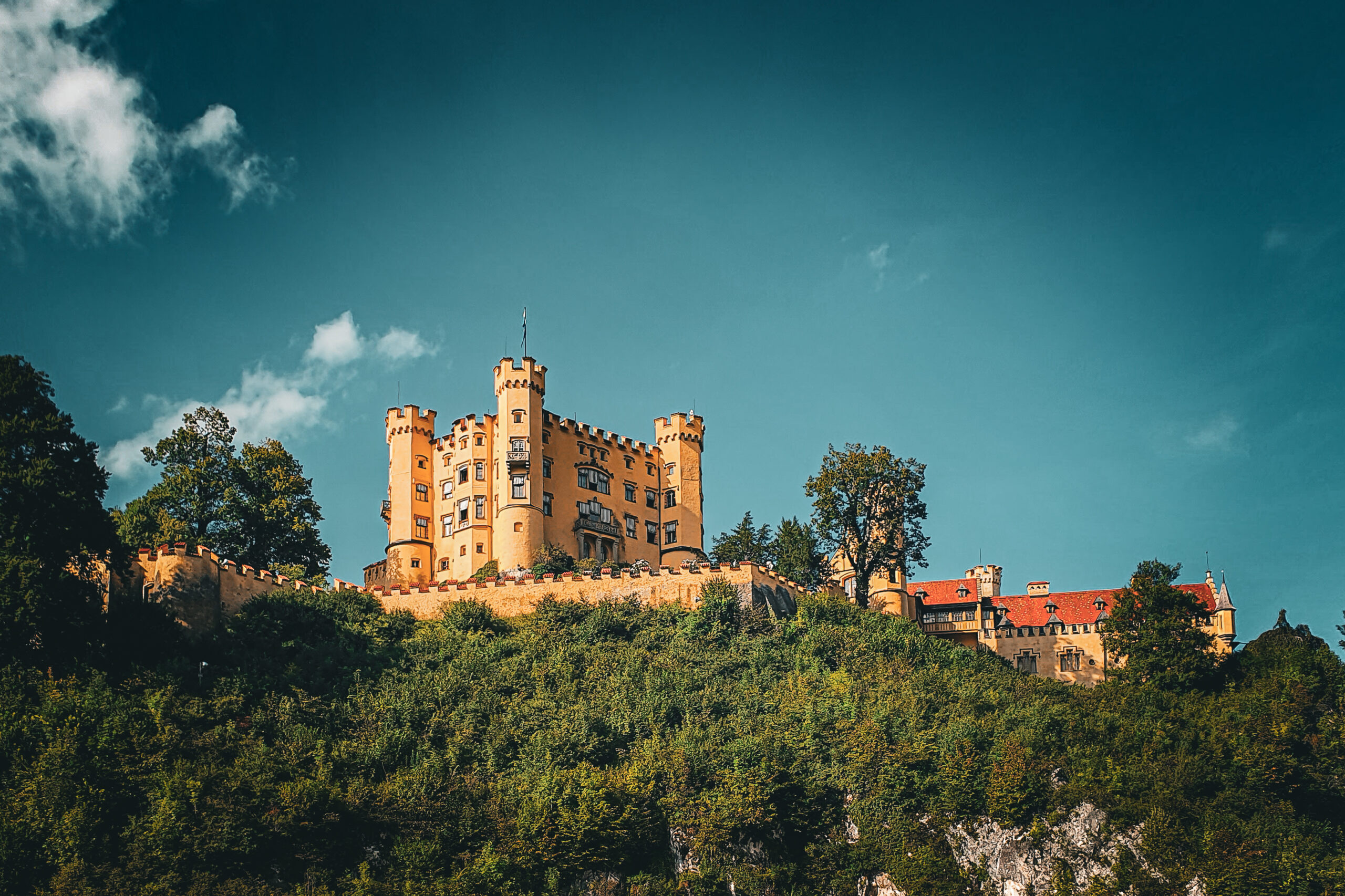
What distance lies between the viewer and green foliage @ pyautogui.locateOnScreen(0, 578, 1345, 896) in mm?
47375

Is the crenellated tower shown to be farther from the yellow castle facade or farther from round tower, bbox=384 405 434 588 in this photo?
round tower, bbox=384 405 434 588

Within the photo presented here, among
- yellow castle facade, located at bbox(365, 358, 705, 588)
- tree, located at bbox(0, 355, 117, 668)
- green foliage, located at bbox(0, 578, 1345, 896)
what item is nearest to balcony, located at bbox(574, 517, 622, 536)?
yellow castle facade, located at bbox(365, 358, 705, 588)

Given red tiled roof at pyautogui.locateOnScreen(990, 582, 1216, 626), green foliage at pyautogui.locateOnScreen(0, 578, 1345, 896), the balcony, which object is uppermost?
the balcony

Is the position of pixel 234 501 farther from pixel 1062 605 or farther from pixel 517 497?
pixel 1062 605

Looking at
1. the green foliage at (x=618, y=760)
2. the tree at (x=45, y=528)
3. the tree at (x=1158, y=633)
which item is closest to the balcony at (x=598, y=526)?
the green foliage at (x=618, y=760)

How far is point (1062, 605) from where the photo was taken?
299 feet

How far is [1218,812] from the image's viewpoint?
58.3 metres

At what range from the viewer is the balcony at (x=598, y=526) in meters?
87.2

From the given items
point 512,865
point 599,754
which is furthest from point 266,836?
point 599,754

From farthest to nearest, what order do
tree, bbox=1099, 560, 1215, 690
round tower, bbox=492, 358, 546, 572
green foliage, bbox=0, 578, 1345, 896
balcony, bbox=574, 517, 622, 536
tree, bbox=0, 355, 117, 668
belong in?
balcony, bbox=574, 517, 622, 536, round tower, bbox=492, 358, 546, 572, tree, bbox=1099, 560, 1215, 690, tree, bbox=0, 355, 117, 668, green foliage, bbox=0, 578, 1345, 896

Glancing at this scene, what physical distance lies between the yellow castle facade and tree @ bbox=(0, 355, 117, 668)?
97.7 feet

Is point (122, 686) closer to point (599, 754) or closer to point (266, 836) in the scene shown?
point (266, 836)

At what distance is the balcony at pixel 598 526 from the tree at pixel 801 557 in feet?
32.8

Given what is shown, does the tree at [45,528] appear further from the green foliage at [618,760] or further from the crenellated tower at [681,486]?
the crenellated tower at [681,486]
